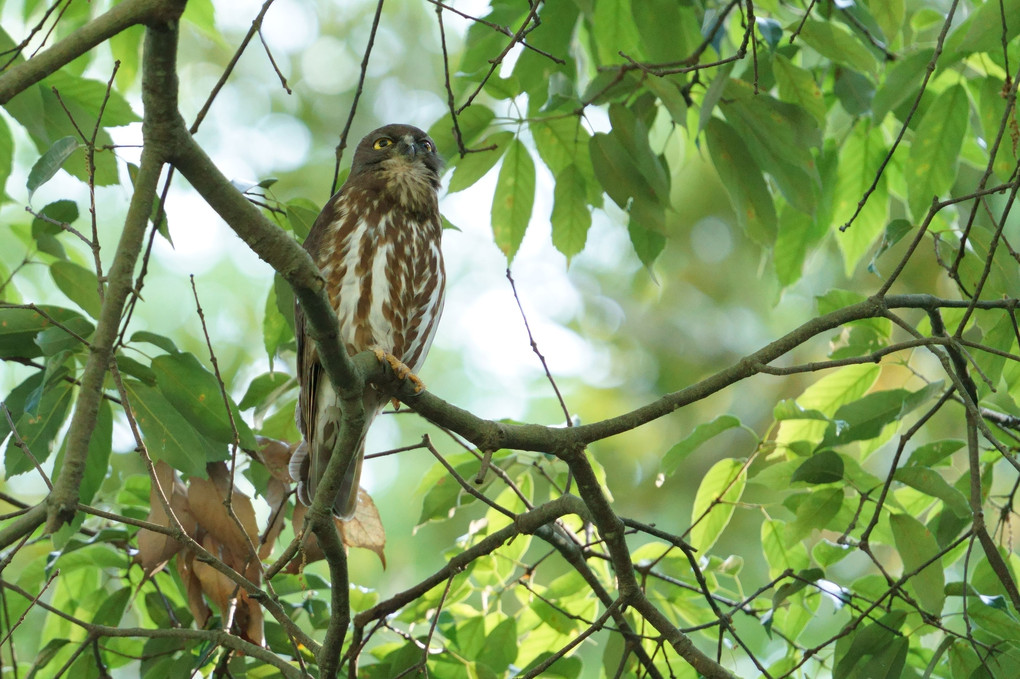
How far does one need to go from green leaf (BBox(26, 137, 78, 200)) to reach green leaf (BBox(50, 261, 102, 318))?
29.8 inches

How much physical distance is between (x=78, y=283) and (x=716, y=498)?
1.97m

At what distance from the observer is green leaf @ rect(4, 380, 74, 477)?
8.05ft

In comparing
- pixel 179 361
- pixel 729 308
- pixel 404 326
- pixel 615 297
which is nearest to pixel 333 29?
pixel 615 297

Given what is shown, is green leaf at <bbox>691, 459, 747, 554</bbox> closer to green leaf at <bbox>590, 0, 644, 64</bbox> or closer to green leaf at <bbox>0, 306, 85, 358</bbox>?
green leaf at <bbox>590, 0, 644, 64</bbox>

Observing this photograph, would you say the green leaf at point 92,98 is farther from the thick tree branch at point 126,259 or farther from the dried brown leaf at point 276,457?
the thick tree branch at point 126,259

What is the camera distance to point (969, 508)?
2379mm

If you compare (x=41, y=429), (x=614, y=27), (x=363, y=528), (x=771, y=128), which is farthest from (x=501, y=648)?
(x=614, y=27)

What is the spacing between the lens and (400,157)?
4102mm

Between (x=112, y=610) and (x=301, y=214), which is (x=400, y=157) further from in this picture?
(x=112, y=610)

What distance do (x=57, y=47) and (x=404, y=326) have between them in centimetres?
220

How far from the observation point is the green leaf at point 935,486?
2.37 meters

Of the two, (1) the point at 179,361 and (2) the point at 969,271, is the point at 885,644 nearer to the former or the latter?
(2) the point at 969,271

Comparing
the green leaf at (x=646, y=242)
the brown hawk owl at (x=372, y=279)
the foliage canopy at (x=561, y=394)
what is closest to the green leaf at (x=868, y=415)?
the foliage canopy at (x=561, y=394)

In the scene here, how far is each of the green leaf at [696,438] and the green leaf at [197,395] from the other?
1.18 metres
